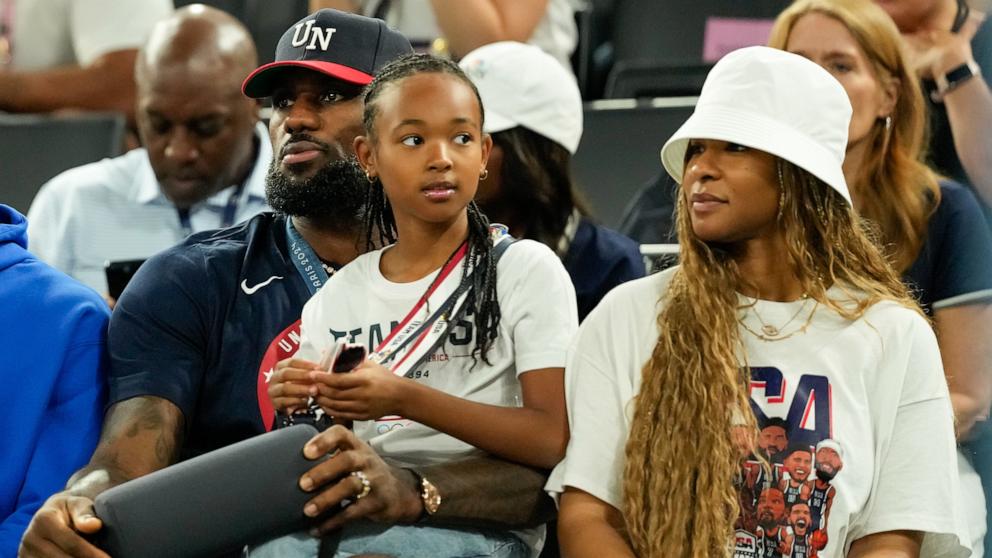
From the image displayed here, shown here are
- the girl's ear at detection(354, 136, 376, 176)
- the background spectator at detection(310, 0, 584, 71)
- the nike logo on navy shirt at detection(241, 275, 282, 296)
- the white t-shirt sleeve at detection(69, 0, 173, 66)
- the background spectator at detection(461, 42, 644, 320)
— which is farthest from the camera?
the white t-shirt sleeve at detection(69, 0, 173, 66)

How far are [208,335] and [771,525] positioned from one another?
1122 millimetres

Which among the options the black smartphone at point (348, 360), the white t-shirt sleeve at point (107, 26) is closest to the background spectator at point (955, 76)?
the black smartphone at point (348, 360)

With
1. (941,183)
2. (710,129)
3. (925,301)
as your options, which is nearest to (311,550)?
(710,129)

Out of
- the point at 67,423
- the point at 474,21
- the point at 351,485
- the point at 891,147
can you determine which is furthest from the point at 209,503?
the point at 474,21

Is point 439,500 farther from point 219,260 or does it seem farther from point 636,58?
point 636,58

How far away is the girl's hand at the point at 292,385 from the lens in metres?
2.35

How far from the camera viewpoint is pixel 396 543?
2.44m

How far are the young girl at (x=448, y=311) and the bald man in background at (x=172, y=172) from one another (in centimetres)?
179

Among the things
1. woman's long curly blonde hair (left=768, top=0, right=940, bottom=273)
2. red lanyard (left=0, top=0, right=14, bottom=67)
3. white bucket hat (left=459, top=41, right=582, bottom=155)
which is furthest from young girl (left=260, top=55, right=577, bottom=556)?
red lanyard (left=0, top=0, right=14, bottom=67)

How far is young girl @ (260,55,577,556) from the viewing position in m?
2.50

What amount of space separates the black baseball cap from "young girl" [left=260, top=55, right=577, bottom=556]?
0.29 metres

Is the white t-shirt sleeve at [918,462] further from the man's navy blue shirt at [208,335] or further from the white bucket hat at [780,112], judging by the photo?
the man's navy blue shirt at [208,335]

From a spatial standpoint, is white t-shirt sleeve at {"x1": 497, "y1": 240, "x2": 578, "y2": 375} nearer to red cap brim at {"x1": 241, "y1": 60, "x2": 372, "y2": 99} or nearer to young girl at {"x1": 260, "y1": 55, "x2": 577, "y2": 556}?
young girl at {"x1": 260, "y1": 55, "x2": 577, "y2": 556}

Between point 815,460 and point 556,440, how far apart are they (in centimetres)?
44
